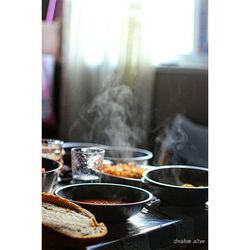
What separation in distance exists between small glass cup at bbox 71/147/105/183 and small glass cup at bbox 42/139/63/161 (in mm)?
169

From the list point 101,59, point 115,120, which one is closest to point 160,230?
point 115,120

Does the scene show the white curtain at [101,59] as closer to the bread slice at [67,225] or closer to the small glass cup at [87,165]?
the small glass cup at [87,165]

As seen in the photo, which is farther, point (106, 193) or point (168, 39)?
point (168, 39)

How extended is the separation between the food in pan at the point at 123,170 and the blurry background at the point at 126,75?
55 centimetres

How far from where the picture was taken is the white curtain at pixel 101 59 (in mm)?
2980

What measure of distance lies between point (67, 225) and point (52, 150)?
23.4 inches

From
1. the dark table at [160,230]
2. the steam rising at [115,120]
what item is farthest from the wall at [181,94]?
the dark table at [160,230]

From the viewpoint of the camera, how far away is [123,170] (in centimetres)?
139

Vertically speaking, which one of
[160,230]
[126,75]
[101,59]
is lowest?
[160,230]

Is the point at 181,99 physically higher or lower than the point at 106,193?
higher

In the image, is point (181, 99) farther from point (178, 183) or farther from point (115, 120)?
point (178, 183)
